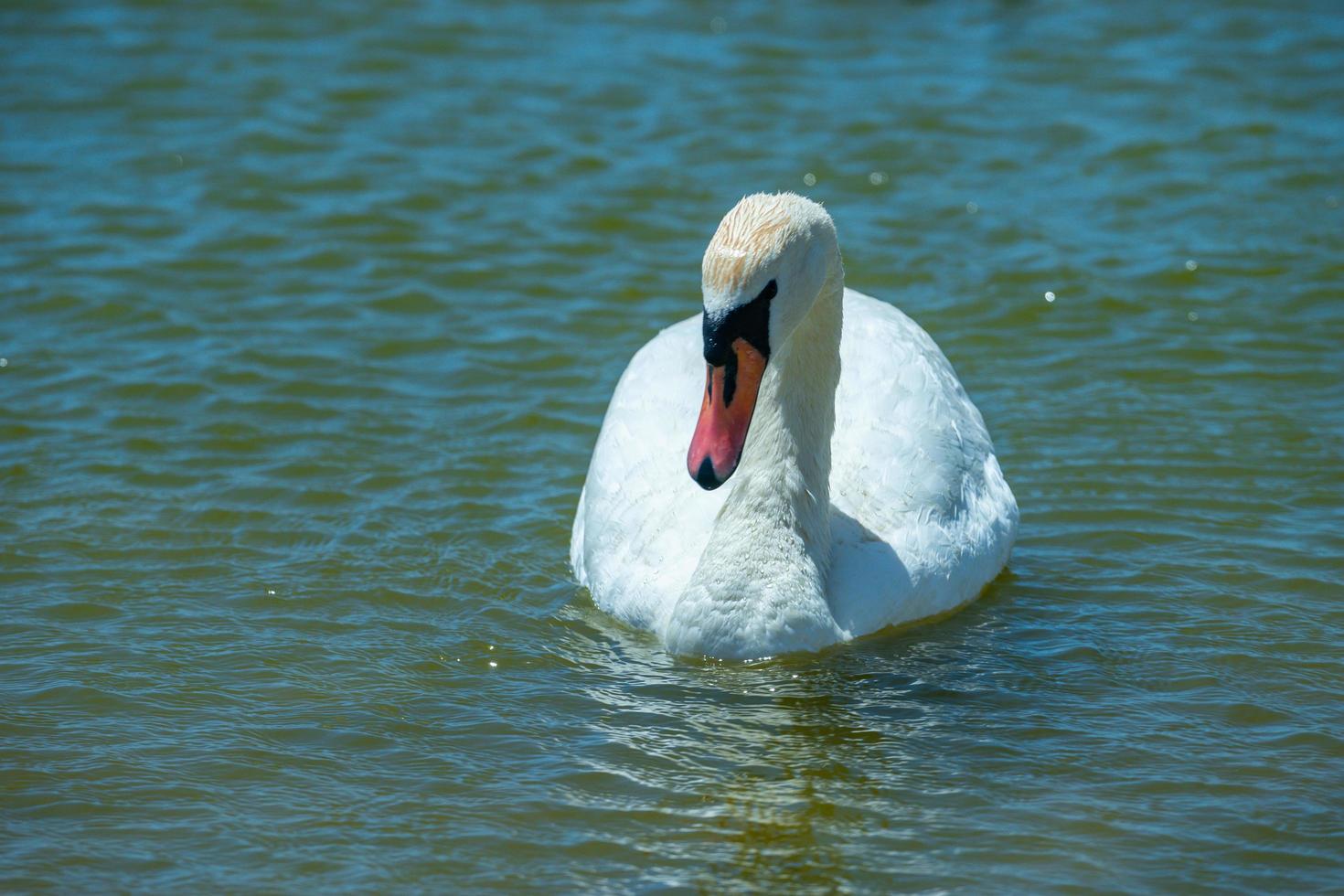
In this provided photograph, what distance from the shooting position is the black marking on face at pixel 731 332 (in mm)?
6355

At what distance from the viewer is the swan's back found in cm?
717

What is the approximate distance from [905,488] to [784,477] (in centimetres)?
59

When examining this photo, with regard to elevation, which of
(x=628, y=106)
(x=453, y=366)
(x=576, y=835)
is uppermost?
(x=628, y=106)

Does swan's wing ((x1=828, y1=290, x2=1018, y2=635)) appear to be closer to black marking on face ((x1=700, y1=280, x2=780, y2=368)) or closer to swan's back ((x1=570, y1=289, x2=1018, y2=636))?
swan's back ((x1=570, y1=289, x2=1018, y2=636))

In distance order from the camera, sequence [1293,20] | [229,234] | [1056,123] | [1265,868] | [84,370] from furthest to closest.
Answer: [1293,20] → [1056,123] → [229,234] → [84,370] → [1265,868]

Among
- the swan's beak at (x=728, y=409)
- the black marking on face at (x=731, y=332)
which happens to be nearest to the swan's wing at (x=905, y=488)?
the swan's beak at (x=728, y=409)

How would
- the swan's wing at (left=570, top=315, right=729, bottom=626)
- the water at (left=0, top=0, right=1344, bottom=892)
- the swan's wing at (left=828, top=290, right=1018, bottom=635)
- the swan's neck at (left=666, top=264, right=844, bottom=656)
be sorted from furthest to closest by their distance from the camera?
the swan's wing at (left=570, top=315, right=729, bottom=626) → the swan's wing at (left=828, top=290, right=1018, bottom=635) → the swan's neck at (left=666, top=264, right=844, bottom=656) → the water at (left=0, top=0, right=1344, bottom=892)

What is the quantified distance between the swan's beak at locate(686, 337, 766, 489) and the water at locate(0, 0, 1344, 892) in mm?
1012

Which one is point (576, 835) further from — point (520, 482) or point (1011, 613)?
point (520, 482)

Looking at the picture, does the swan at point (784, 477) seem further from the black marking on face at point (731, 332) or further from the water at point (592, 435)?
the water at point (592, 435)

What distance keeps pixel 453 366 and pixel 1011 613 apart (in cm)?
381

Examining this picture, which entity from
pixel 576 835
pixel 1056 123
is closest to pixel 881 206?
pixel 1056 123

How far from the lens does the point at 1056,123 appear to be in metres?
13.3

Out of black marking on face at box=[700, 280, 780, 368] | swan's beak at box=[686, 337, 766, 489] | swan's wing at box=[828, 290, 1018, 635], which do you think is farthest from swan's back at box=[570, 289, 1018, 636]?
black marking on face at box=[700, 280, 780, 368]
